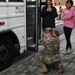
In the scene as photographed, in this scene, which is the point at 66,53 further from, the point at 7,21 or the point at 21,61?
the point at 7,21

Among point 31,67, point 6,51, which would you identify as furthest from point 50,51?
point 6,51

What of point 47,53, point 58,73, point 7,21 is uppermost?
point 7,21

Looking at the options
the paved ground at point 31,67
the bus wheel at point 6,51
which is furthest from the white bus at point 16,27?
the paved ground at point 31,67

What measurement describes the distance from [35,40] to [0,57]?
1.68m

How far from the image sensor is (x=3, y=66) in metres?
6.50

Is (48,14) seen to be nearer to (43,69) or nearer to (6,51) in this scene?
(6,51)

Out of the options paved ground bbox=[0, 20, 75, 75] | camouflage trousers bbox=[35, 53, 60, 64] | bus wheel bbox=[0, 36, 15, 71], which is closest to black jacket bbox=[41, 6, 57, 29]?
paved ground bbox=[0, 20, 75, 75]

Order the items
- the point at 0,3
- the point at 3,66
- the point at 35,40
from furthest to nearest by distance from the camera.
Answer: the point at 35,40 → the point at 3,66 → the point at 0,3

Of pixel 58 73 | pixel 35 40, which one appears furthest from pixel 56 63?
pixel 35 40

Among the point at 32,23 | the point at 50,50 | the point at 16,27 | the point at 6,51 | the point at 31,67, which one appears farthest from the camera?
the point at 32,23

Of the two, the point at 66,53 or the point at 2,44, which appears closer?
the point at 2,44

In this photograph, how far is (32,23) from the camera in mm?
7723

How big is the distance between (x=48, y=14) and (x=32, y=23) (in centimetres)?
58

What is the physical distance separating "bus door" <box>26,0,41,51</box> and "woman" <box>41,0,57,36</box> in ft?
1.43
